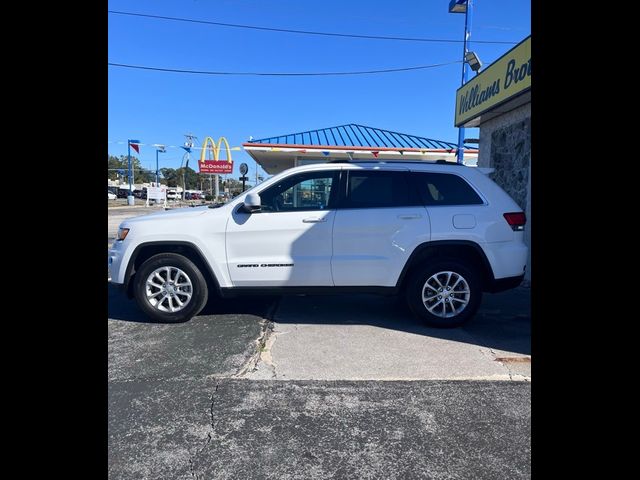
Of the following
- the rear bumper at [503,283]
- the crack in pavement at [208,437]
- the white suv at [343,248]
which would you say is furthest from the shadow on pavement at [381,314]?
the crack in pavement at [208,437]

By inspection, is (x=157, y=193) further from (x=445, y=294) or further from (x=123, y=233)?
(x=445, y=294)

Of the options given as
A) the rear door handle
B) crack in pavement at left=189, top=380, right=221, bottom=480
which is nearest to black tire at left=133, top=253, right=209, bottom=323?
the rear door handle

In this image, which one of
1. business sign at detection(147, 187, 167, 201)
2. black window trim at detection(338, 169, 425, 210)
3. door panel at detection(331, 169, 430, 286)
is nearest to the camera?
door panel at detection(331, 169, 430, 286)

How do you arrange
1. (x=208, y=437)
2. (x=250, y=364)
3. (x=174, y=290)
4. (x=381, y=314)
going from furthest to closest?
1. (x=381, y=314)
2. (x=174, y=290)
3. (x=250, y=364)
4. (x=208, y=437)

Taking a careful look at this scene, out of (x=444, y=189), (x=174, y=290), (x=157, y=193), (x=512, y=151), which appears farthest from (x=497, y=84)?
(x=157, y=193)

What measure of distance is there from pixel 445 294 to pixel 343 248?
1.28m

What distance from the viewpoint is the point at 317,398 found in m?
3.14

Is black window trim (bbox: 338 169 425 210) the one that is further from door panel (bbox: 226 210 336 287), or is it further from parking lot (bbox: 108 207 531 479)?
parking lot (bbox: 108 207 531 479)

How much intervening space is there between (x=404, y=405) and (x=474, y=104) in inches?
288

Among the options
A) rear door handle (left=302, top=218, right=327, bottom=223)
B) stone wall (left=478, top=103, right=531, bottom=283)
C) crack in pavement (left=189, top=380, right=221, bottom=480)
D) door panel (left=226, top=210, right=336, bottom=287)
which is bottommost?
crack in pavement (left=189, top=380, right=221, bottom=480)

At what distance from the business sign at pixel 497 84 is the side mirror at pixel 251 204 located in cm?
434

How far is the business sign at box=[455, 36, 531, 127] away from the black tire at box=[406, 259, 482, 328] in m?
3.46

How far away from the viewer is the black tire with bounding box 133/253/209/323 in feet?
15.4

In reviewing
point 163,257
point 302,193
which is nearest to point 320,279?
point 302,193
